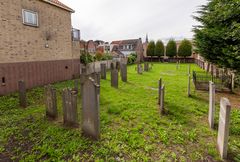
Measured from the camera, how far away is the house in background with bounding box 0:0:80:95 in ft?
24.8

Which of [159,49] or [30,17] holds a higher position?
[159,49]

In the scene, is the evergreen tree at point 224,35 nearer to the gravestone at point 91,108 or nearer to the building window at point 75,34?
the gravestone at point 91,108

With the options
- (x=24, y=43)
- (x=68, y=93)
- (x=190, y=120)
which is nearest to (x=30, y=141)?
(x=68, y=93)

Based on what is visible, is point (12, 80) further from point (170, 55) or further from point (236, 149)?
point (170, 55)

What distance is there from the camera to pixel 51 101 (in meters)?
4.87

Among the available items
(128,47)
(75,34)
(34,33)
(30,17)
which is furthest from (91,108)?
(128,47)

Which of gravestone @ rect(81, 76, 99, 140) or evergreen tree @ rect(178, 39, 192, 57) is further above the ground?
evergreen tree @ rect(178, 39, 192, 57)

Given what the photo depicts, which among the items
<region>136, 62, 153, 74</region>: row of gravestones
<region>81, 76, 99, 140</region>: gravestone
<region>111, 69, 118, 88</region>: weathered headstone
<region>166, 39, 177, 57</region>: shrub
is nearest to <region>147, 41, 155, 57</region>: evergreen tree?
<region>166, 39, 177, 57</region>: shrub

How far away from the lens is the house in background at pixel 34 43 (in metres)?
7.57

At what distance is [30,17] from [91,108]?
7.98m

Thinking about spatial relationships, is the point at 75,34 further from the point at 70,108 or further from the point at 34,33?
the point at 70,108

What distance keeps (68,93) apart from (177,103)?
4491 mm

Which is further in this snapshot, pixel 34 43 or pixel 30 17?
pixel 34 43

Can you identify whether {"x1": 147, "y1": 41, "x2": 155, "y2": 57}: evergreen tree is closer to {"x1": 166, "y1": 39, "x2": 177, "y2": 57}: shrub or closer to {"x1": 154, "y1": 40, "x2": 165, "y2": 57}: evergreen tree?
{"x1": 154, "y1": 40, "x2": 165, "y2": 57}: evergreen tree
